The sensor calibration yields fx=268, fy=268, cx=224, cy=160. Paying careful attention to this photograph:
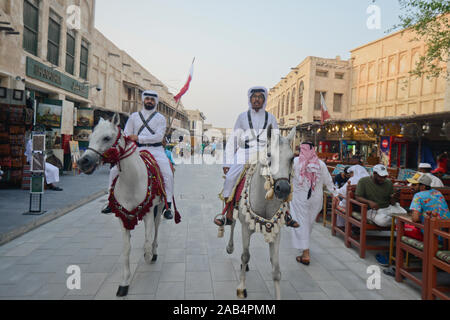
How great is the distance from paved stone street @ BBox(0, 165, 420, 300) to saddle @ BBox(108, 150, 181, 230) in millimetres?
866

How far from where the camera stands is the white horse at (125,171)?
3.08 meters

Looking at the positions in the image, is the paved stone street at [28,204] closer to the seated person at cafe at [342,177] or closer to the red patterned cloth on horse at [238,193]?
the red patterned cloth on horse at [238,193]

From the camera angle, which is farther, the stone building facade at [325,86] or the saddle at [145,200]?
the stone building facade at [325,86]

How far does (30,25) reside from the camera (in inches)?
445

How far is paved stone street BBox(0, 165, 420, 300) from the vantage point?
134 inches

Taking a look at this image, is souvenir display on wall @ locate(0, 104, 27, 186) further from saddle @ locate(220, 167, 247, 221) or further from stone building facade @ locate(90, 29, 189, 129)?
saddle @ locate(220, 167, 247, 221)

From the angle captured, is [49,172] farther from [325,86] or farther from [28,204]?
[325,86]

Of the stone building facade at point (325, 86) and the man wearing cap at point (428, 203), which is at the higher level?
the stone building facade at point (325, 86)

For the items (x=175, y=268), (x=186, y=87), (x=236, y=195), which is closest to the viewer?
(x=236, y=195)

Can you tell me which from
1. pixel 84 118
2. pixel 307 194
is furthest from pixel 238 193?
pixel 84 118

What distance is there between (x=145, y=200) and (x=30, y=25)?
12140 mm

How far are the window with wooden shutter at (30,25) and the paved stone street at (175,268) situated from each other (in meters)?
9.09

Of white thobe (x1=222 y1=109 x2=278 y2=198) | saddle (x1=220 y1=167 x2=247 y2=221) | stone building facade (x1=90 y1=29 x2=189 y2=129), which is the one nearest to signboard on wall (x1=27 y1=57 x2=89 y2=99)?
stone building facade (x1=90 y1=29 x2=189 y2=129)

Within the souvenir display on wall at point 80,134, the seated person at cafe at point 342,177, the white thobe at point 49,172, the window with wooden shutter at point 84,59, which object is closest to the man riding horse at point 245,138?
the seated person at cafe at point 342,177
